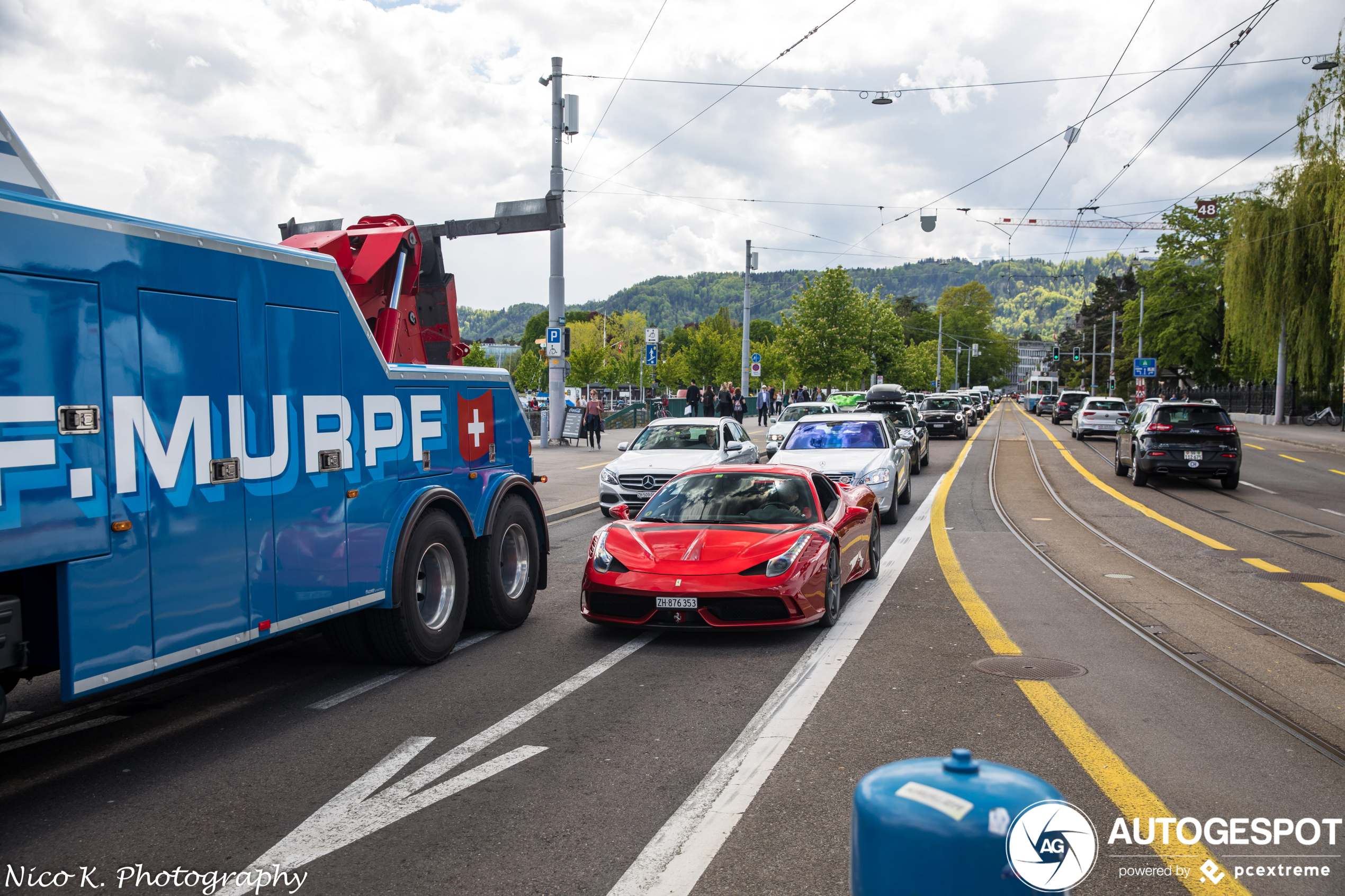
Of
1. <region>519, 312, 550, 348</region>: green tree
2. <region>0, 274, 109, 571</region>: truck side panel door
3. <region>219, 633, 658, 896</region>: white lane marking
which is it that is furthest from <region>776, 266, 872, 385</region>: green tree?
<region>519, 312, 550, 348</region>: green tree

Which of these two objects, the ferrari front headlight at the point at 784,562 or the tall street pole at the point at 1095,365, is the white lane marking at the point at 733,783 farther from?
the tall street pole at the point at 1095,365

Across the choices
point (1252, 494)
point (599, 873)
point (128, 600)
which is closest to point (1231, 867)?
point (599, 873)

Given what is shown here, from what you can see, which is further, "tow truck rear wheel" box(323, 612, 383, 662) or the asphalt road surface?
"tow truck rear wheel" box(323, 612, 383, 662)

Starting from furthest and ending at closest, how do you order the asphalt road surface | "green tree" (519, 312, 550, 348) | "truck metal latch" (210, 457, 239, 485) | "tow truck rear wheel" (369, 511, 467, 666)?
"green tree" (519, 312, 550, 348)
"tow truck rear wheel" (369, 511, 467, 666)
"truck metal latch" (210, 457, 239, 485)
the asphalt road surface

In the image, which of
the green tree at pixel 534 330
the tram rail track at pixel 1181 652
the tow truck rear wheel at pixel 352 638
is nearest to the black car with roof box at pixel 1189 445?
the tram rail track at pixel 1181 652

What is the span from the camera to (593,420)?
96.1ft

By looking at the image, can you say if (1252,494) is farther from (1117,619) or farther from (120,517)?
A: (120,517)

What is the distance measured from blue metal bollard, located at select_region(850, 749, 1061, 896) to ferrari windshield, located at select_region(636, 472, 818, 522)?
239 inches

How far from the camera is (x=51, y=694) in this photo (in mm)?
6168

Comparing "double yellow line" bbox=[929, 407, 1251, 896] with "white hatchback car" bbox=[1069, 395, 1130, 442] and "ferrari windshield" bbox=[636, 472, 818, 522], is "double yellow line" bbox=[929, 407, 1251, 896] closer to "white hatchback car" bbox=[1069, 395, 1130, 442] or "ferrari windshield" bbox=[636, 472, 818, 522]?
"ferrari windshield" bbox=[636, 472, 818, 522]

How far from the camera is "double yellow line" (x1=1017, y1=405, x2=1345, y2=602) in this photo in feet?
31.3

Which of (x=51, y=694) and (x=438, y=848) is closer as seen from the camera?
(x=438, y=848)

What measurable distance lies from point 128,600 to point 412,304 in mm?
4201

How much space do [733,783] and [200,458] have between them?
2.93 m
